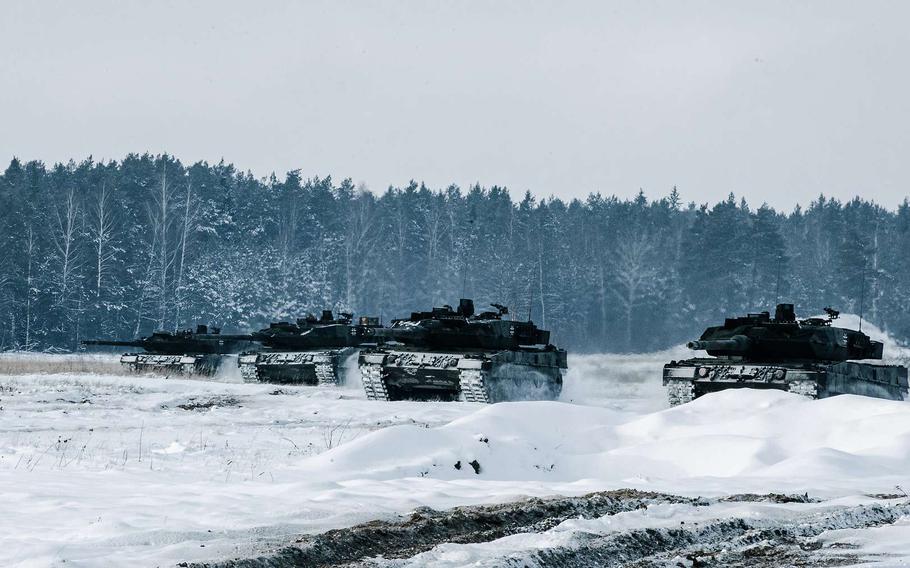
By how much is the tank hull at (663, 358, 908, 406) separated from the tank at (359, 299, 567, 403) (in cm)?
339

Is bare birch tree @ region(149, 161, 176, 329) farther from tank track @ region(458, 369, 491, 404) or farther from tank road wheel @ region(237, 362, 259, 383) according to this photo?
tank track @ region(458, 369, 491, 404)

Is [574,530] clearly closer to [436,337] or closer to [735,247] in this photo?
[436,337]

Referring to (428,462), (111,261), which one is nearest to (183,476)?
(428,462)

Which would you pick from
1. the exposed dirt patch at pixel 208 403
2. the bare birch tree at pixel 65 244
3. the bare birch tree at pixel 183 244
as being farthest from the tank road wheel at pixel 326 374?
the bare birch tree at pixel 183 244

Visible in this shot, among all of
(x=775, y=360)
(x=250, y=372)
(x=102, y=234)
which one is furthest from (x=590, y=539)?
(x=102, y=234)

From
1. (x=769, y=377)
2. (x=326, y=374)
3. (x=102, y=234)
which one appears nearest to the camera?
(x=769, y=377)

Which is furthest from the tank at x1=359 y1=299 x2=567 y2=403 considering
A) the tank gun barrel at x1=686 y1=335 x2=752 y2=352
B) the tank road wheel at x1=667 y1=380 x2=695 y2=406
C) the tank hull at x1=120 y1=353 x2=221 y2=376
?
the tank hull at x1=120 y1=353 x2=221 y2=376

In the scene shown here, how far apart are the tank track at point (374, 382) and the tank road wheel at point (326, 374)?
3.53 metres

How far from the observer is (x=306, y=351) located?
27.8 m

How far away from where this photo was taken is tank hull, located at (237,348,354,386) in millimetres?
26734

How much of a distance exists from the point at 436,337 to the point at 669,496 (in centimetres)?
1480

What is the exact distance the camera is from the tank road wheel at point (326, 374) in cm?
2664

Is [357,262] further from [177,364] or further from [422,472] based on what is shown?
Answer: [422,472]

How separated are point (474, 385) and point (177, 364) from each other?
12321mm
